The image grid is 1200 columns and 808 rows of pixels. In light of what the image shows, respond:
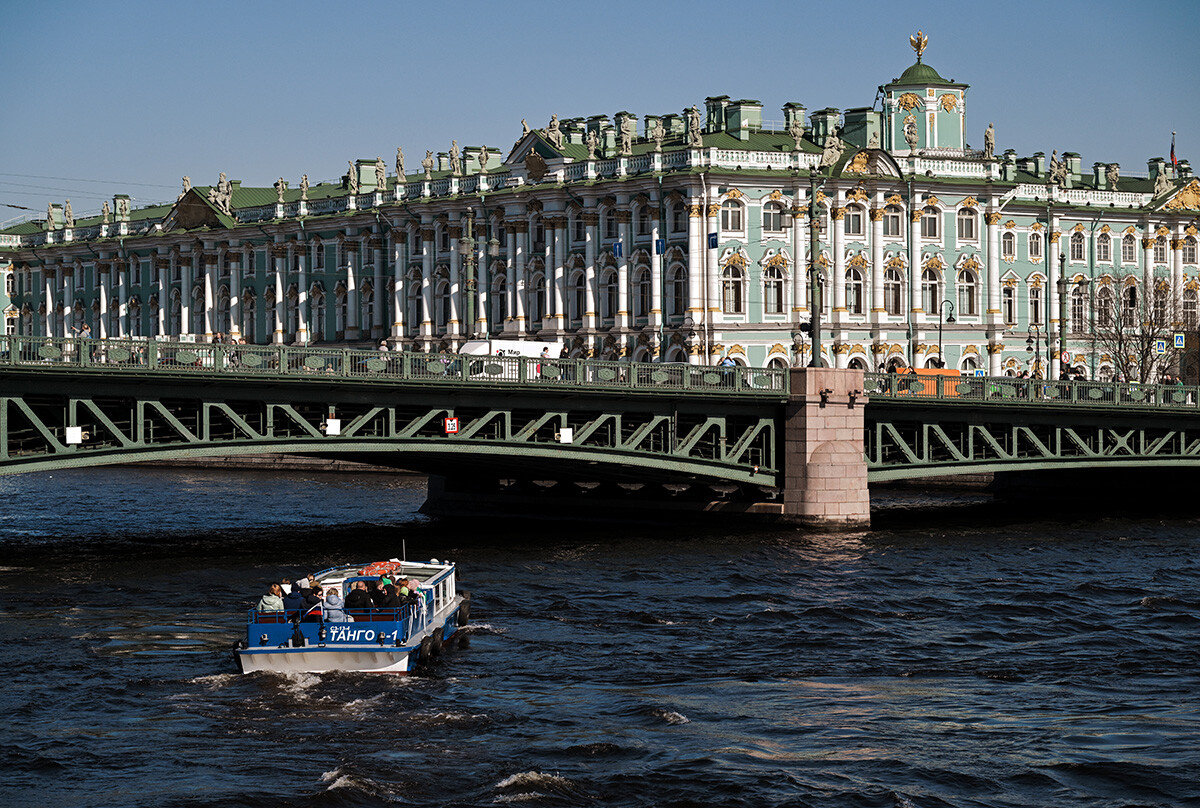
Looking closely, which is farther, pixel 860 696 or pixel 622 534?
pixel 622 534

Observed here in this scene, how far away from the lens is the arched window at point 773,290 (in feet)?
316

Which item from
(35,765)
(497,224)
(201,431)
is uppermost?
(497,224)

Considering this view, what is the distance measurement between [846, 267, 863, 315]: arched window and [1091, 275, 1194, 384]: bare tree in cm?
1450

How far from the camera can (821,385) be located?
2233 inches

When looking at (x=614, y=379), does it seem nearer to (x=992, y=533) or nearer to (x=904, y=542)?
(x=904, y=542)

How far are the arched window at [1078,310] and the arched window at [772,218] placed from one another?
23.2 meters

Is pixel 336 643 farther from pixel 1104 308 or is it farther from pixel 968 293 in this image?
pixel 1104 308

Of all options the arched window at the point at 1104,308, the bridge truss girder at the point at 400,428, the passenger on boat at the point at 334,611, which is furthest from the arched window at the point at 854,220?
the passenger on boat at the point at 334,611

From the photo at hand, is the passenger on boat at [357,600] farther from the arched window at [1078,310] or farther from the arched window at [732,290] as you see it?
the arched window at [1078,310]

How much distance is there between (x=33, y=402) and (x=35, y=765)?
21632 mm

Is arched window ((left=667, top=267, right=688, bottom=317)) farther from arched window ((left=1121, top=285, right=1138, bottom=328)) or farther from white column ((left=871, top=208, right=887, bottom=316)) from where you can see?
Answer: arched window ((left=1121, top=285, right=1138, bottom=328))

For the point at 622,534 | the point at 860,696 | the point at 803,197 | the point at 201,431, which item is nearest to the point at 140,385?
the point at 201,431

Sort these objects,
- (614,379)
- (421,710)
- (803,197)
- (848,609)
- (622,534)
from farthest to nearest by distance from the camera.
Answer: (803,197) < (622,534) < (614,379) < (848,609) < (421,710)

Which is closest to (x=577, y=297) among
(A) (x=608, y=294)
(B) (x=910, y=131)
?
(A) (x=608, y=294)
